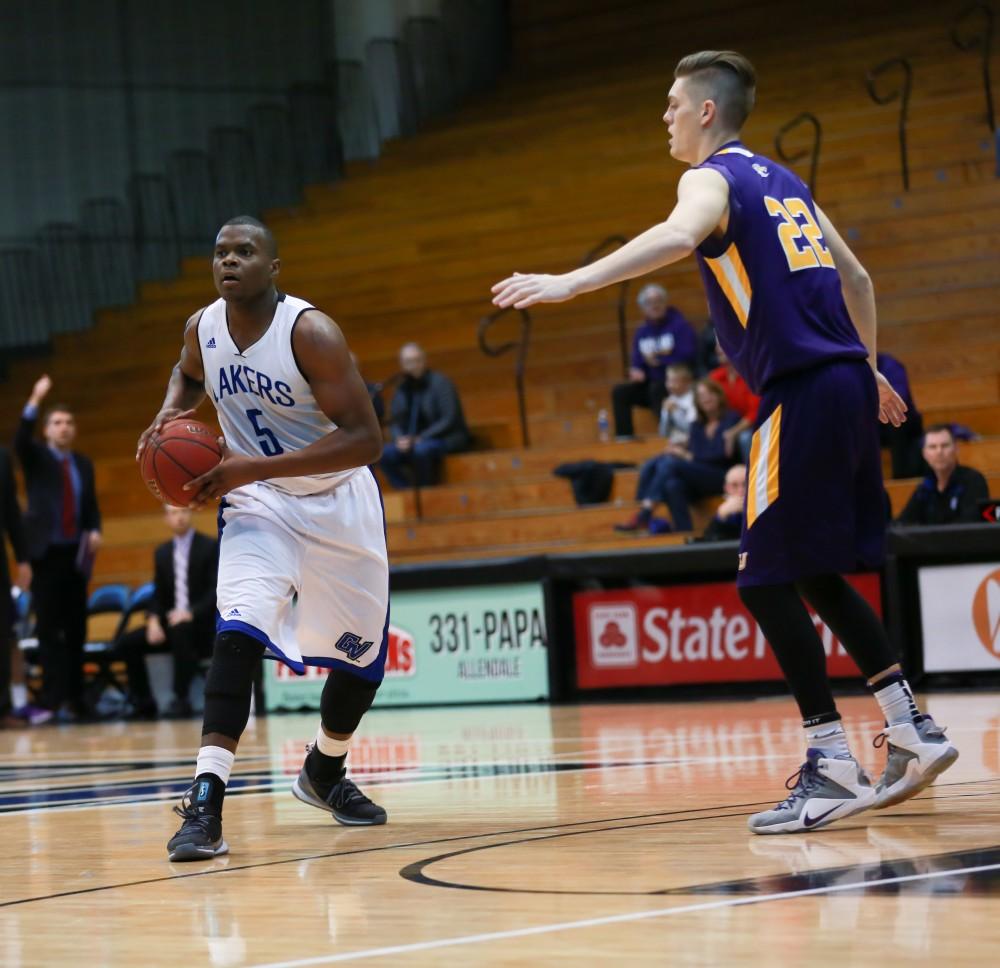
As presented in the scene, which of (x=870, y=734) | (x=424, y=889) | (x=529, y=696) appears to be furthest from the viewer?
(x=529, y=696)

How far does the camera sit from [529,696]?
38.4ft

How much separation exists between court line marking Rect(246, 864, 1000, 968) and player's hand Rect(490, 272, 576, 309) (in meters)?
1.38

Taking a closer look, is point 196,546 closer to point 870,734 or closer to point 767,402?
point 870,734

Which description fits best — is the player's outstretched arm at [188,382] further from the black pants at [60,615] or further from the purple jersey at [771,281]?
the black pants at [60,615]

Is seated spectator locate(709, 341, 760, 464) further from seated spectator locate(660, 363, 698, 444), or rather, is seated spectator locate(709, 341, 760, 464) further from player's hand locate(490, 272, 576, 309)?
player's hand locate(490, 272, 576, 309)

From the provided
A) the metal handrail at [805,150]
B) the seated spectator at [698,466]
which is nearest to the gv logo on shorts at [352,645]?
the seated spectator at [698,466]

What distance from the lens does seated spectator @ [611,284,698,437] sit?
14.1 metres

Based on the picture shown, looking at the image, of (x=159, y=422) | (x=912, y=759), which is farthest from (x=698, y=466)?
(x=912, y=759)

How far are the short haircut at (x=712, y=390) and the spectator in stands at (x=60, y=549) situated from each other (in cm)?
444

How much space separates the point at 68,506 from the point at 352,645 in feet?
27.6

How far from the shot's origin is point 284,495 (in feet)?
16.9

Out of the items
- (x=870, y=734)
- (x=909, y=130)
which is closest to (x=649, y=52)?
(x=909, y=130)

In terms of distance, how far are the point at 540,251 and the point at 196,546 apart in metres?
5.79

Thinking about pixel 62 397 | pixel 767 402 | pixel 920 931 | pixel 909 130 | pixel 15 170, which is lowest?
pixel 920 931
